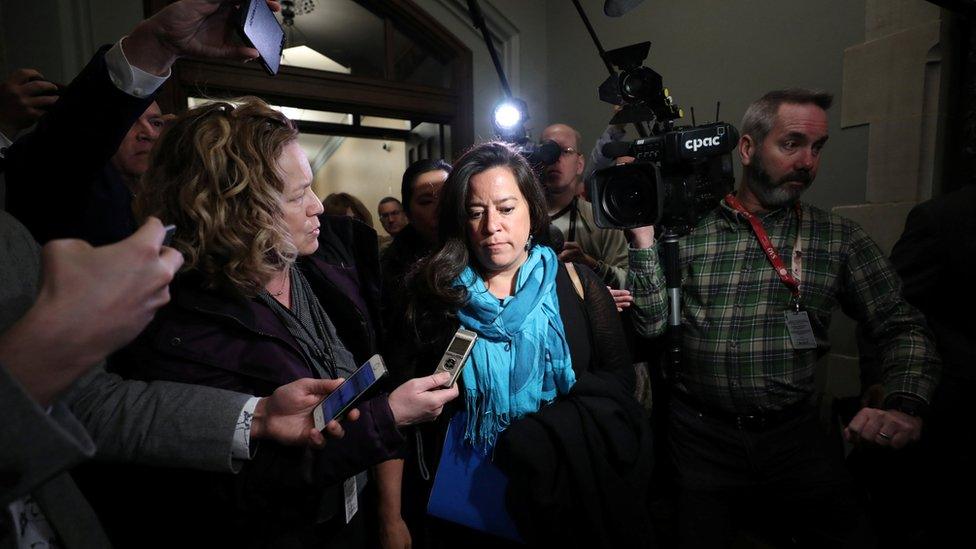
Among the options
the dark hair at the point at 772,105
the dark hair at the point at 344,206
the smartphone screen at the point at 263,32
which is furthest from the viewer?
the dark hair at the point at 344,206

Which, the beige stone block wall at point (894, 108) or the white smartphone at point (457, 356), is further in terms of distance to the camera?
the beige stone block wall at point (894, 108)

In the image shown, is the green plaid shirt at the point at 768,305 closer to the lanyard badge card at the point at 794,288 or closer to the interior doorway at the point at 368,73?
the lanyard badge card at the point at 794,288

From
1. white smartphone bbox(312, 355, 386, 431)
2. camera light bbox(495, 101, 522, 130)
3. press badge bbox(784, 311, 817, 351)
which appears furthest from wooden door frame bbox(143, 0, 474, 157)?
white smartphone bbox(312, 355, 386, 431)

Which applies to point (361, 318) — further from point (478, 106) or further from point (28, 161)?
point (478, 106)

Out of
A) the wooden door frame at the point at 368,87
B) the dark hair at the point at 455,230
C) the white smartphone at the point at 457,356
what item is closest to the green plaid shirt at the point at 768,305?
the dark hair at the point at 455,230

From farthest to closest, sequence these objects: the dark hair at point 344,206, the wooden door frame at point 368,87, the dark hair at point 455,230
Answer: the wooden door frame at point 368,87 < the dark hair at point 344,206 < the dark hair at point 455,230

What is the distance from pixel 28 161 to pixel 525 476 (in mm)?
1327

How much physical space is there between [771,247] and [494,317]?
100 cm

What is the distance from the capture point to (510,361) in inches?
51.4

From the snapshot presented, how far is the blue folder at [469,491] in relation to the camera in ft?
4.11

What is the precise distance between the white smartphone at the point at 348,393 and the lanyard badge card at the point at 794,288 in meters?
1.36

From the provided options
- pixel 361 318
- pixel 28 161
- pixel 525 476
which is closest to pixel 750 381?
pixel 525 476

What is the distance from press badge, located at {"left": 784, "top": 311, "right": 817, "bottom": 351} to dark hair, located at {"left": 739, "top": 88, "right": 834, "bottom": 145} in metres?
0.64

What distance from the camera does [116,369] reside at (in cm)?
95
